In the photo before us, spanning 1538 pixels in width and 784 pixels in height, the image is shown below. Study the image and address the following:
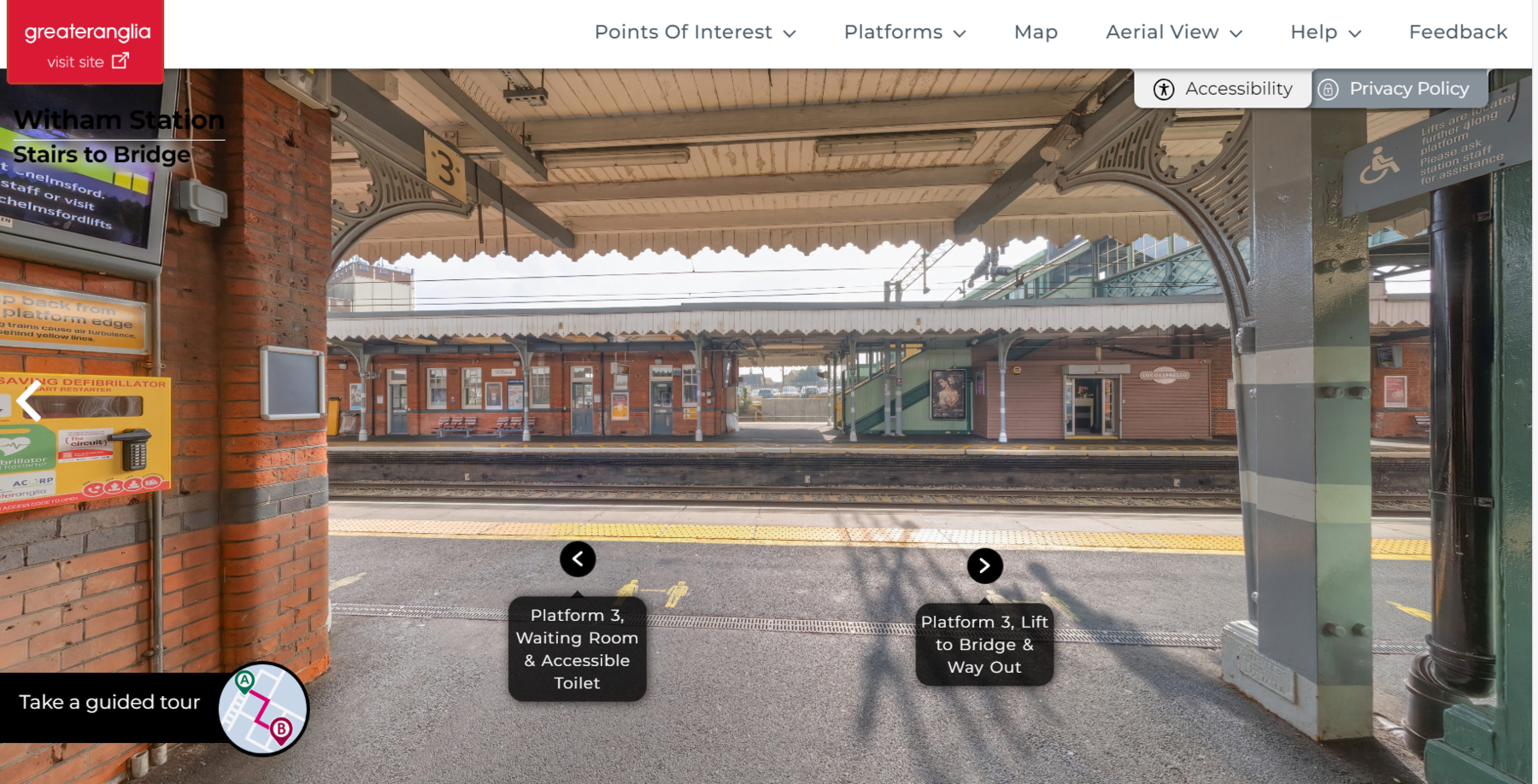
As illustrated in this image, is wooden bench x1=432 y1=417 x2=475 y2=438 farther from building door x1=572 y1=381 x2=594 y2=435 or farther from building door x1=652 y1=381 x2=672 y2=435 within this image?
building door x1=652 y1=381 x2=672 y2=435

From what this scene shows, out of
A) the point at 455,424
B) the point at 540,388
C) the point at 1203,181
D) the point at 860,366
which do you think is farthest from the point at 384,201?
the point at 860,366

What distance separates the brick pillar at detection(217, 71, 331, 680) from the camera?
8.49 ft

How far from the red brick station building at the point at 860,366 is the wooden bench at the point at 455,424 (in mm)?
65

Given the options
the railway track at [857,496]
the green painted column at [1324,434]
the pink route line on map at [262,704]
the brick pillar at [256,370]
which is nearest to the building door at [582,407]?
the railway track at [857,496]

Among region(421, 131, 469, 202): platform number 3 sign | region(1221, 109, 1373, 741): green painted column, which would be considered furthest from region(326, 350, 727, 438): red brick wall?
region(1221, 109, 1373, 741): green painted column

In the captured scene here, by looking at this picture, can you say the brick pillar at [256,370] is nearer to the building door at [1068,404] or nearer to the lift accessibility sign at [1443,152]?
the lift accessibility sign at [1443,152]

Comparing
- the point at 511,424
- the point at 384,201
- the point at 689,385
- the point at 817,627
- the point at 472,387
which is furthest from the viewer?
the point at 472,387

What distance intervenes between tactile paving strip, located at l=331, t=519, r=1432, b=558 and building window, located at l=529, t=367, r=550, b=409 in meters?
12.4

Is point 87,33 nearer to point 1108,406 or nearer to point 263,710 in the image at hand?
point 263,710

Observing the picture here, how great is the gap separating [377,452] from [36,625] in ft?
40.2

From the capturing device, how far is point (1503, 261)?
196 cm

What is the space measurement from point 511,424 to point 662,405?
5.29 metres

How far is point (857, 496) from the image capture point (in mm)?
9008

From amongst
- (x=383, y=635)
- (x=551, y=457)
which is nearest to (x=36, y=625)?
(x=383, y=635)
